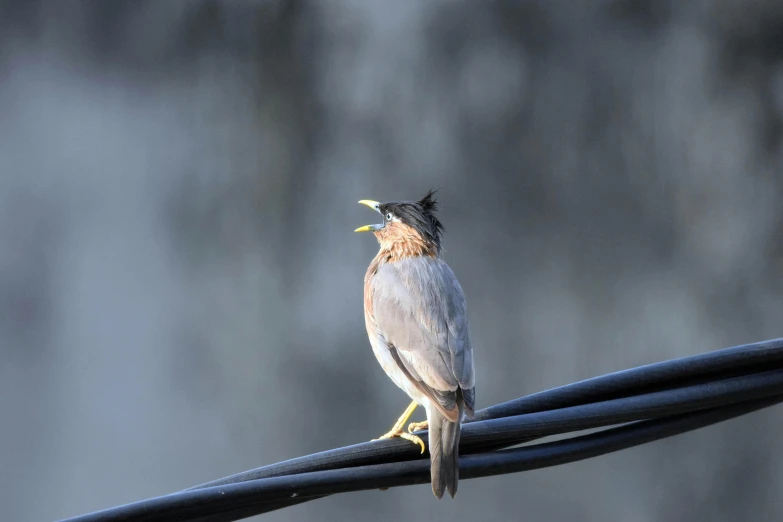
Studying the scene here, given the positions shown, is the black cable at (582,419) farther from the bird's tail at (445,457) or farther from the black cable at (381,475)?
the bird's tail at (445,457)

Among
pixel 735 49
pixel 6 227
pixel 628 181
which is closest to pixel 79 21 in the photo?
pixel 6 227

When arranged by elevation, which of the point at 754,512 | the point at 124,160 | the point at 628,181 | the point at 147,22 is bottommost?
the point at 754,512

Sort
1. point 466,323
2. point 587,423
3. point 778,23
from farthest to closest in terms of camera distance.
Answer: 1. point 778,23
2. point 466,323
3. point 587,423

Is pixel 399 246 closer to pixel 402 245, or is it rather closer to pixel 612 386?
pixel 402 245

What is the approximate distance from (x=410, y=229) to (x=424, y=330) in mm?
1288

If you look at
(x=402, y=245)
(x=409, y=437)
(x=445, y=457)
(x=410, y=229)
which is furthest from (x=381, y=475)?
(x=410, y=229)

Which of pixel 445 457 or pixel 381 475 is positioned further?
pixel 445 457

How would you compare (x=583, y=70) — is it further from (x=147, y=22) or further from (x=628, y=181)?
(x=147, y=22)

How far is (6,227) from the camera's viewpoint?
10.6 m

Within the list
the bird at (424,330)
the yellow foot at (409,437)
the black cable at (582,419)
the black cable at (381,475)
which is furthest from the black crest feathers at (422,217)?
the black cable at (582,419)

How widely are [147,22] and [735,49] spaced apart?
22.9 feet

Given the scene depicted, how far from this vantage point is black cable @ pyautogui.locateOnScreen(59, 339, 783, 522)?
253 centimetres

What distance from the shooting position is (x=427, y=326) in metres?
4.28

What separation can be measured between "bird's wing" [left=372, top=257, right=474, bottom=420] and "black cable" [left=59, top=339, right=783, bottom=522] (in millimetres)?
748
